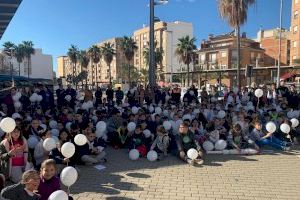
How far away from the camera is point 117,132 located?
11242mm

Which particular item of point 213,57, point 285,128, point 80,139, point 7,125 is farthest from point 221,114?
point 213,57

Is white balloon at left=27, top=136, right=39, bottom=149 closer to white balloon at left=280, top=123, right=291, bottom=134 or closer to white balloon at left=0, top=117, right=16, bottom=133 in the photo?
white balloon at left=0, top=117, right=16, bottom=133

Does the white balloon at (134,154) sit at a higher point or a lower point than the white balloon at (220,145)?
lower

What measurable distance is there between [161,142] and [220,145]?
1748mm

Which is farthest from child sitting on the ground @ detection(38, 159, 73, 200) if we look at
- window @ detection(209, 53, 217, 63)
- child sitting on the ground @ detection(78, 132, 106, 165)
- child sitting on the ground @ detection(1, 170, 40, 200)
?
window @ detection(209, 53, 217, 63)

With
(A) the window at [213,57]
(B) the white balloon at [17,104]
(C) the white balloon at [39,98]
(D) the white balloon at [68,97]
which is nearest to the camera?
(B) the white balloon at [17,104]

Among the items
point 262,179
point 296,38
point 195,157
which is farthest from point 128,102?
point 296,38

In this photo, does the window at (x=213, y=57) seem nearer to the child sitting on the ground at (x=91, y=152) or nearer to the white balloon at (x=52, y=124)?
the white balloon at (x=52, y=124)

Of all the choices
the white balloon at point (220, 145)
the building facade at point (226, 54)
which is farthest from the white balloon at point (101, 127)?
the building facade at point (226, 54)

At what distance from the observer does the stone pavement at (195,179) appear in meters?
6.82

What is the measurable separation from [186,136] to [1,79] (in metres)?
20.3

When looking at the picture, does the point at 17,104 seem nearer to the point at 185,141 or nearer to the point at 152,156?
the point at 152,156

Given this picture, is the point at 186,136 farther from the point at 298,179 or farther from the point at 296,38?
the point at 296,38

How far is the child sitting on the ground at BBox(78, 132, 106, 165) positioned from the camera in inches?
339
